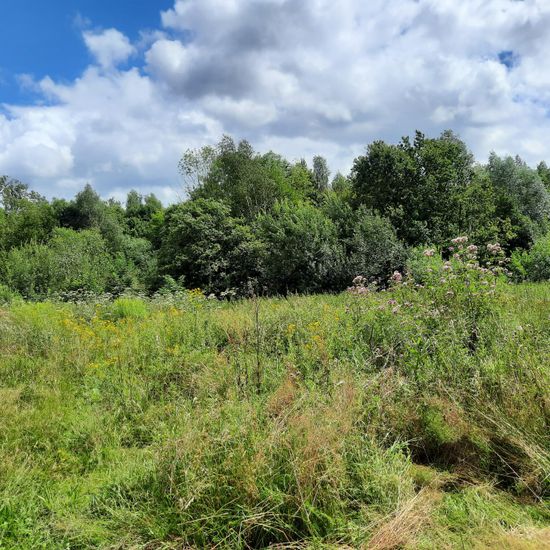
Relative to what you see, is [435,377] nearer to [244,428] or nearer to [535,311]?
[244,428]

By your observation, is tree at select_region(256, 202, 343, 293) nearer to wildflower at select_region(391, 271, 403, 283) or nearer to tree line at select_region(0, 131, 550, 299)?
tree line at select_region(0, 131, 550, 299)

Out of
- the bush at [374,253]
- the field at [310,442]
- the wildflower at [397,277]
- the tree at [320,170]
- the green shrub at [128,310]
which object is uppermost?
the tree at [320,170]

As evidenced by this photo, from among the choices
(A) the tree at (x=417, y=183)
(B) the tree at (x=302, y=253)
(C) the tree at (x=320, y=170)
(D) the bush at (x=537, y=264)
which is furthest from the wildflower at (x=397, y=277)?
(C) the tree at (x=320, y=170)

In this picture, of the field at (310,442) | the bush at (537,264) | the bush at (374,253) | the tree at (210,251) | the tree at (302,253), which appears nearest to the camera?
the field at (310,442)

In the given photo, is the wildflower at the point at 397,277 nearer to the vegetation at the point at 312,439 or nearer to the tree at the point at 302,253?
the vegetation at the point at 312,439

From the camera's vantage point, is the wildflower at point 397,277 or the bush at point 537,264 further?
the bush at point 537,264

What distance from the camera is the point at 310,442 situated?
2.69 meters

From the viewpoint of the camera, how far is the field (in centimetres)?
250

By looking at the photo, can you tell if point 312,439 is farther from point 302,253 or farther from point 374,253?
point 302,253

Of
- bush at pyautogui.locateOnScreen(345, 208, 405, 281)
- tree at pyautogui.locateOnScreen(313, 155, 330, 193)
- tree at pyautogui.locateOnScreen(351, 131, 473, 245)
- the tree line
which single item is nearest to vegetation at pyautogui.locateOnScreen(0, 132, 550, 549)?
the tree line

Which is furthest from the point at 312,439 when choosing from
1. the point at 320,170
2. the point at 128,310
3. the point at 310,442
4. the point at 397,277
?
the point at 320,170

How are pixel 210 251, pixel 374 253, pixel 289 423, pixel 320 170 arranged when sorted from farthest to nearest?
pixel 320 170 → pixel 210 251 → pixel 374 253 → pixel 289 423

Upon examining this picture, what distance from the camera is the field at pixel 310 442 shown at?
250 cm

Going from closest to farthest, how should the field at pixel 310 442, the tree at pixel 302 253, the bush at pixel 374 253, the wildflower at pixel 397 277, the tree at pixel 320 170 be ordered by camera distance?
1. the field at pixel 310 442
2. the wildflower at pixel 397 277
3. the bush at pixel 374 253
4. the tree at pixel 302 253
5. the tree at pixel 320 170
